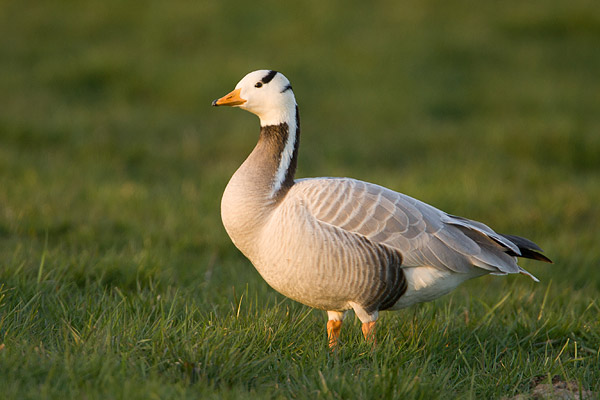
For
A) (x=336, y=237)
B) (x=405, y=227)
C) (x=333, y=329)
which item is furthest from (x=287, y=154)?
(x=333, y=329)

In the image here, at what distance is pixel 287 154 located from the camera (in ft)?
15.7

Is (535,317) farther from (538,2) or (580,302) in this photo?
(538,2)

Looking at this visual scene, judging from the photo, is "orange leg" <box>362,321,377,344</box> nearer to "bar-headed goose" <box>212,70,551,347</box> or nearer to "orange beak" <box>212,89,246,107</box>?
"bar-headed goose" <box>212,70,551,347</box>

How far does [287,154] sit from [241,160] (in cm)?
525

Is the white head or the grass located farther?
the white head

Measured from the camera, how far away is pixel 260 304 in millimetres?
5309

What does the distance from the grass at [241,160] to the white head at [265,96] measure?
133cm

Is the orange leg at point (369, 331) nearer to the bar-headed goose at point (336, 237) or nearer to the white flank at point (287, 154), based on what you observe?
the bar-headed goose at point (336, 237)

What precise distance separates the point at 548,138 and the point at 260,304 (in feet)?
22.2

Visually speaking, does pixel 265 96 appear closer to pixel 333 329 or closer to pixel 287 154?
pixel 287 154

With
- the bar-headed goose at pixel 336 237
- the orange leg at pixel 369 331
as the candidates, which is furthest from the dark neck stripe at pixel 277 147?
the orange leg at pixel 369 331

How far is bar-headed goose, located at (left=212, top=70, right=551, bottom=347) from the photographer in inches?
171

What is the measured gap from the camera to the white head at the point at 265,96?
4.70 meters

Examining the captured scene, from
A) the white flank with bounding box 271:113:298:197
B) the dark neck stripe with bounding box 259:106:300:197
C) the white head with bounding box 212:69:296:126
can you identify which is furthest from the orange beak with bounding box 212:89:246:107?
the white flank with bounding box 271:113:298:197
